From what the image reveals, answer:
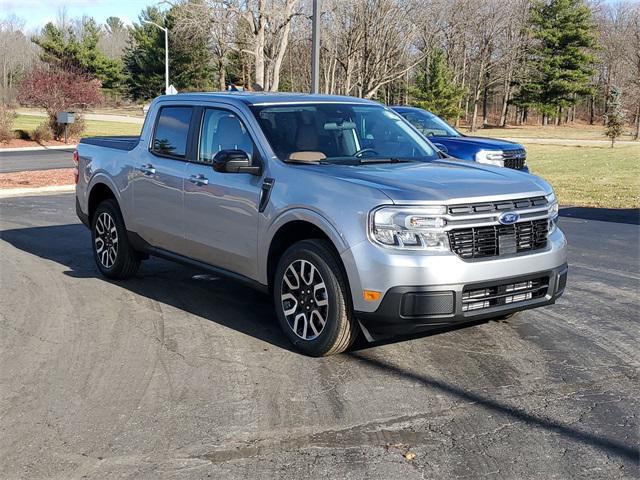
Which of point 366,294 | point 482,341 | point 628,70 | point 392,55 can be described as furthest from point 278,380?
point 628,70

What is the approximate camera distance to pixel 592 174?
23.0 meters

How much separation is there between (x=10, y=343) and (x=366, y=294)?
2.83 m

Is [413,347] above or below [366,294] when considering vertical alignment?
below

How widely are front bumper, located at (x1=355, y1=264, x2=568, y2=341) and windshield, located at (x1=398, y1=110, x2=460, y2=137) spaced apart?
365 inches

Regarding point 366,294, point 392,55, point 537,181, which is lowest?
point 366,294

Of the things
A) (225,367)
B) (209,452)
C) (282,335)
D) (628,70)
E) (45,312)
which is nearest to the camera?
(209,452)

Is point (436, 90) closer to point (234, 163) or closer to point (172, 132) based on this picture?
point (172, 132)

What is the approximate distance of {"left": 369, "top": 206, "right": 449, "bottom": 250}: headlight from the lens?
183 inches

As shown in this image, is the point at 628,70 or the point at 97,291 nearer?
the point at 97,291

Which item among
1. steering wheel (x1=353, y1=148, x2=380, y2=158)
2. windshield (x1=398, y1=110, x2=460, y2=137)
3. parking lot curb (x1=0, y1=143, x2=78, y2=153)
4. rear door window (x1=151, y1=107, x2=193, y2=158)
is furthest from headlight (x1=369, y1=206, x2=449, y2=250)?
parking lot curb (x1=0, y1=143, x2=78, y2=153)

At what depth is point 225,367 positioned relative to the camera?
5.06 meters

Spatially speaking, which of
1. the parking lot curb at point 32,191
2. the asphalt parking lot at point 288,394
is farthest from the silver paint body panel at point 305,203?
the parking lot curb at point 32,191

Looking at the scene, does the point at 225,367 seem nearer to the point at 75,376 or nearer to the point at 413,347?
the point at 75,376

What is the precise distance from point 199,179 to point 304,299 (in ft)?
5.19
